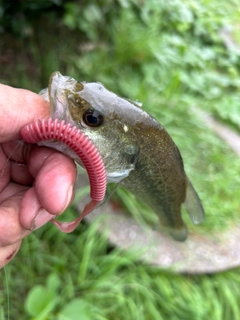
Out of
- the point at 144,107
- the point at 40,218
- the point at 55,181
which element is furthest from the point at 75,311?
the point at 144,107

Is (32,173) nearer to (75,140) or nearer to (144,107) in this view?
(75,140)

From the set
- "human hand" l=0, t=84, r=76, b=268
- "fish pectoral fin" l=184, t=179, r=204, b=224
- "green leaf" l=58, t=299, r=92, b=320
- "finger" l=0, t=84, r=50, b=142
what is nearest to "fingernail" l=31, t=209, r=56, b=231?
"human hand" l=0, t=84, r=76, b=268

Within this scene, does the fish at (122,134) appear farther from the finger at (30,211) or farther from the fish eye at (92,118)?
the finger at (30,211)

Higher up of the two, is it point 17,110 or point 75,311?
point 17,110

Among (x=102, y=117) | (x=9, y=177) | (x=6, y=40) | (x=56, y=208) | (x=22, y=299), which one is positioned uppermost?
(x=102, y=117)

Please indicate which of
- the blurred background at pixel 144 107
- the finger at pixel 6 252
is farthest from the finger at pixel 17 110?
the blurred background at pixel 144 107

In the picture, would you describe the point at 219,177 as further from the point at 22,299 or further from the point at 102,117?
the point at 102,117

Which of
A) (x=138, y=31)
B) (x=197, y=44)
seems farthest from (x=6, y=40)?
(x=197, y=44)
